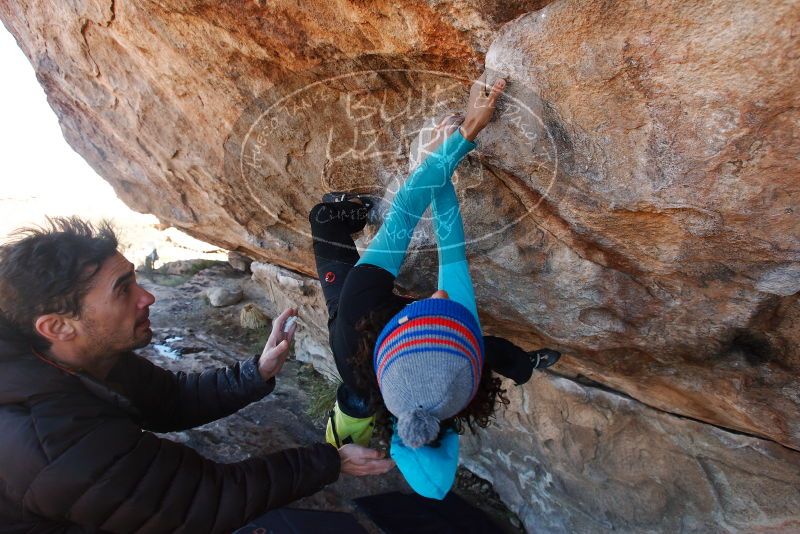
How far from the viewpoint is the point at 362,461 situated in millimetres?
2107

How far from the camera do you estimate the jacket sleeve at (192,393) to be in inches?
95.9

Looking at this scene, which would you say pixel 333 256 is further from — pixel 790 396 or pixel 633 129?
pixel 790 396

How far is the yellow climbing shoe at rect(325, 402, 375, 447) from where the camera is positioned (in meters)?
2.40

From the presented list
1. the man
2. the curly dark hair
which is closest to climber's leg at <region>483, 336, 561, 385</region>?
the curly dark hair

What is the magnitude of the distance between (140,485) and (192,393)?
942mm

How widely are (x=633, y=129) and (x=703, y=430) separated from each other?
1.78 metres

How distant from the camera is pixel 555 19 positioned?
1481 millimetres

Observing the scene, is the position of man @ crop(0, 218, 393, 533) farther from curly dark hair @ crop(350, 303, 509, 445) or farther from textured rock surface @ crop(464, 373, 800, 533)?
textured rock surface @ crop(464, 373, 800, 533)

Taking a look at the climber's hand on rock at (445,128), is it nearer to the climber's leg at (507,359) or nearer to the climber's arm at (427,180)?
the climber's arm at (427,180)

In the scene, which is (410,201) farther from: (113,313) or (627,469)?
(627,469)

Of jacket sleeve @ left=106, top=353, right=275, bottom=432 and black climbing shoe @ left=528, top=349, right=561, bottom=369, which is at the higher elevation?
black climbing shoe @ left=528, top=349, right=561, bottom=369

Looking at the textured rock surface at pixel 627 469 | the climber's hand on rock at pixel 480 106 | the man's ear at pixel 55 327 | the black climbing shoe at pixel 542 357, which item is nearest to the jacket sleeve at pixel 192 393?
the man's ear at pixel 55 327

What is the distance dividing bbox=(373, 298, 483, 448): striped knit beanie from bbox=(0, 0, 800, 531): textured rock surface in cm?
69

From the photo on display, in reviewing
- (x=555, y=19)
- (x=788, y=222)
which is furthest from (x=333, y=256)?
(x=788, y=222)
